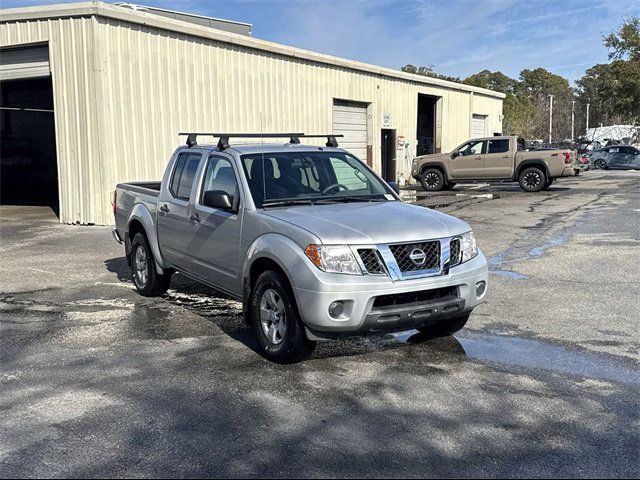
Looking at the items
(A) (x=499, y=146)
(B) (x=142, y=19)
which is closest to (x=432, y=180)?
(A) (x=499, y=146)

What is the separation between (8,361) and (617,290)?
675cm

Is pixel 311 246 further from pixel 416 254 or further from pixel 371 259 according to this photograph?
pixel 416 254

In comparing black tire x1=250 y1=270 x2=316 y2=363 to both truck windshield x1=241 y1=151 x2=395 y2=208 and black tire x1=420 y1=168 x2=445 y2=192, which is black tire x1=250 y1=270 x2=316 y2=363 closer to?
truck windshield x1=241 y1=151 x2=395 y2=208

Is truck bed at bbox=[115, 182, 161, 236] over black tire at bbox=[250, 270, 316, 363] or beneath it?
over

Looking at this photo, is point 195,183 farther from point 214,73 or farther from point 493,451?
point 214,73

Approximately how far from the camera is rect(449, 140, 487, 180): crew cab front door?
23.1 m

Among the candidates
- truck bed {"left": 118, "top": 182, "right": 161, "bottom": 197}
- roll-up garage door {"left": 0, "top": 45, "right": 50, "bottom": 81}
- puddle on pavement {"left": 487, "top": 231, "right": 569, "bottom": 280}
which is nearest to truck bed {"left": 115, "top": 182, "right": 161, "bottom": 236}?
truck bed {"left": 118, "top": 182, "right": 161, "bottom": 197}

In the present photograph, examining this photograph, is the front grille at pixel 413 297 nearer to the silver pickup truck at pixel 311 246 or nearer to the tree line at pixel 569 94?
the silver pickup truck at pixel 311 246

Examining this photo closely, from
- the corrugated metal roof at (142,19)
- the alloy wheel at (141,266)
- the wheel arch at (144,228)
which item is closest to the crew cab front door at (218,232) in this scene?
the wheel arch at (144,228)

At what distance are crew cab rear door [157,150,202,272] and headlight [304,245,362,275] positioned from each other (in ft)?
7.12

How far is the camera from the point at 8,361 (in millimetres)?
5461

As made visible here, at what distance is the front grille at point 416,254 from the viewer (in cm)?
486

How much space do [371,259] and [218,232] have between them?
5.92 feet

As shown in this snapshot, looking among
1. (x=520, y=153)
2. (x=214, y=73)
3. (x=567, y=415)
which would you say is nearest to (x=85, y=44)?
(x=214, y=73)
